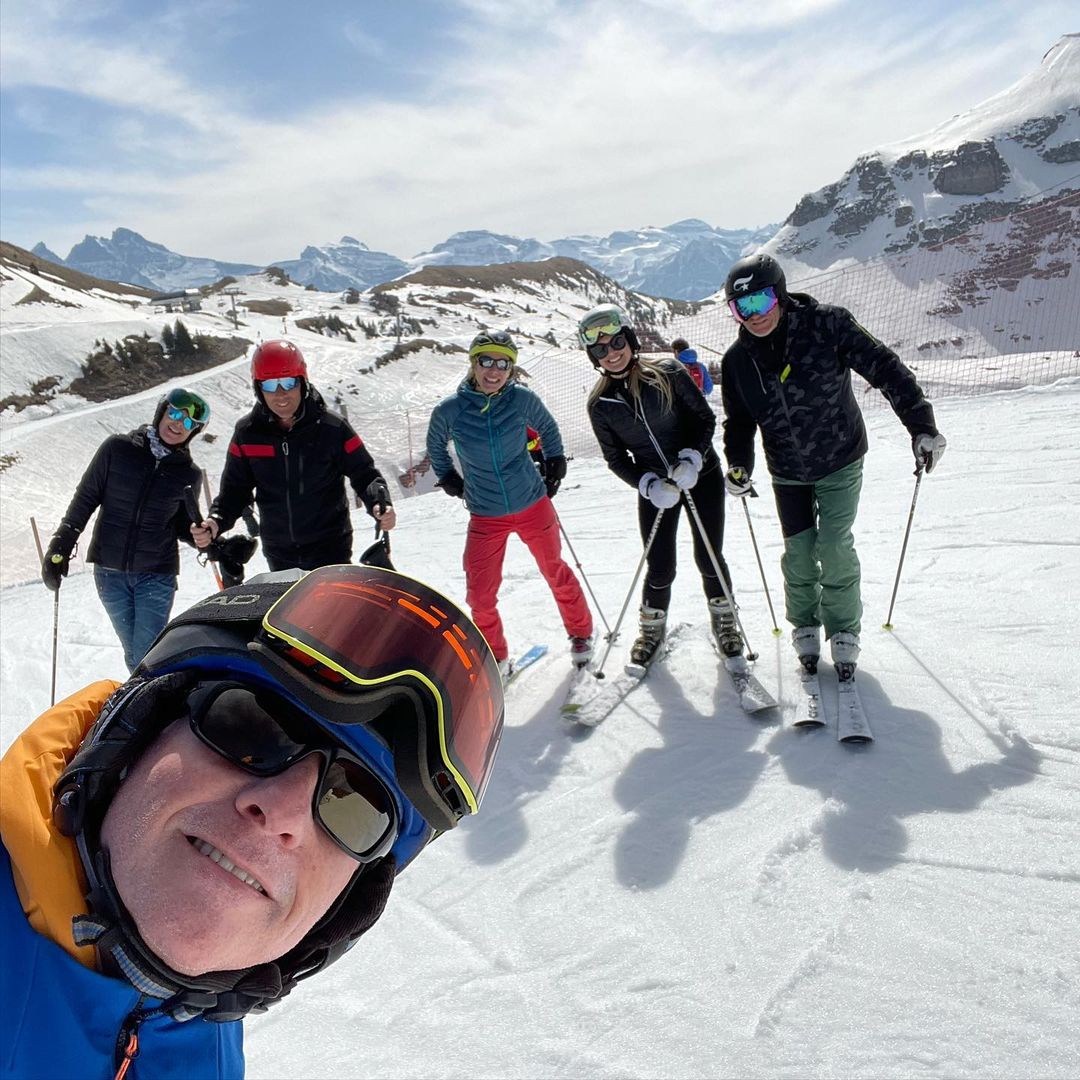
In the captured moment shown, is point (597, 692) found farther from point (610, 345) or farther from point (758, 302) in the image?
point (758, 302)

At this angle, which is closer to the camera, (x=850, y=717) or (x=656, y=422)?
(x=850, y=717)

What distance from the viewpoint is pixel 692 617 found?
17.2 feet

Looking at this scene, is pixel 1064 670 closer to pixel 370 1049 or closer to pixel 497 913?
pixel 497 913

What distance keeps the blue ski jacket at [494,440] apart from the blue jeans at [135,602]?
6.74ft

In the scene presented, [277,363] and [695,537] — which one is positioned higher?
[277,363]

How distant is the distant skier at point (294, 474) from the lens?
4.11m

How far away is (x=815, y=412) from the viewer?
145 inches

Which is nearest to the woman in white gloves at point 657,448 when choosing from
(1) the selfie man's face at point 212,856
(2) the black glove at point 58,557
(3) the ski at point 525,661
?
(3) the ski at point 525,661

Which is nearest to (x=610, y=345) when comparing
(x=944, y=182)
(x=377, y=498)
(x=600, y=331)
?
(x=600, y=331)

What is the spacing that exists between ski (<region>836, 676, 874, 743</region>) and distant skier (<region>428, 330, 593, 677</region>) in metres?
1.61

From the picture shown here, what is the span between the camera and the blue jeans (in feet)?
15.2

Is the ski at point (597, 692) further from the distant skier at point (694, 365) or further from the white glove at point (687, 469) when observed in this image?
the distant skier at point (694, 365)

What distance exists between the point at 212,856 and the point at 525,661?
160 inches

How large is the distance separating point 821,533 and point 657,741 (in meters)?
1.42
